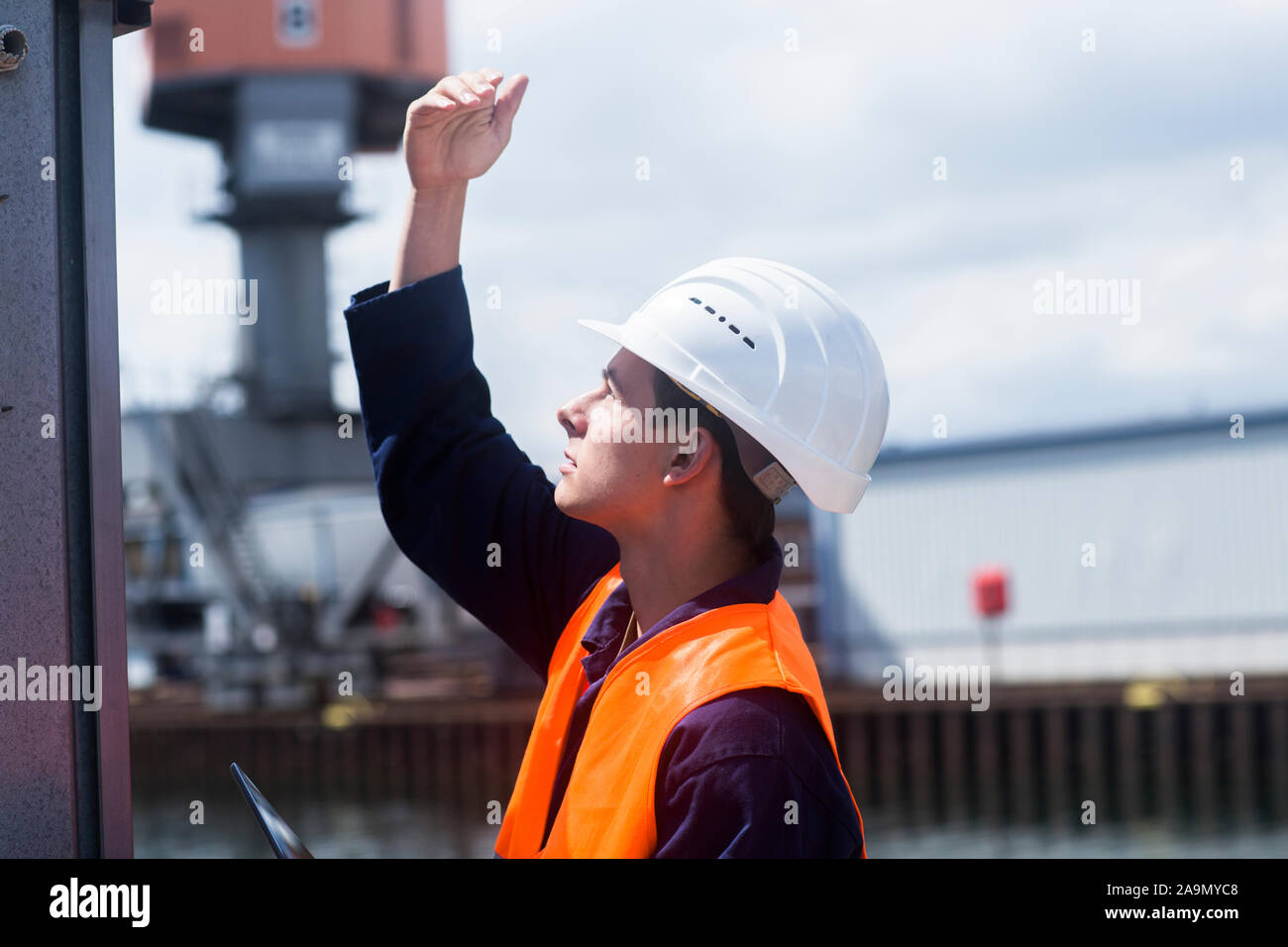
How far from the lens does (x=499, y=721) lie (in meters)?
25.2

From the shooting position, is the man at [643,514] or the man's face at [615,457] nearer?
the man at [643,514]

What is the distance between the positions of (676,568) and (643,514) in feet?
0.50

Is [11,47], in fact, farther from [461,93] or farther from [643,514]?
[643,514]

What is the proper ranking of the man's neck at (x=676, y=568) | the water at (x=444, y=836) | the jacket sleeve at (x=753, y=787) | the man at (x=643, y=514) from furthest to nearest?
the water at (x=444, y=836), the man's neck at (x=676, y=568), the man at (x=643, y=514), the jacket sleeve at (x=753, y=787)

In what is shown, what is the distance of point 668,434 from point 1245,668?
2493cm

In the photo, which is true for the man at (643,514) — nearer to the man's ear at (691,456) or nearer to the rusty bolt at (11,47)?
the man's ear at (691,456)

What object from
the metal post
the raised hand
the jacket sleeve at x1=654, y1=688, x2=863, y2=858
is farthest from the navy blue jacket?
the metal post

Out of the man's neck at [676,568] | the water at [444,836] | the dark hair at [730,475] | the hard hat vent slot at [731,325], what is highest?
the hard hat vent slot at [731,325]

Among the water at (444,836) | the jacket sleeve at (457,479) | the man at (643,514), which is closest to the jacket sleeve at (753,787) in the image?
the man at (643,514)

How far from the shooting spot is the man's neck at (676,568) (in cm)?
302

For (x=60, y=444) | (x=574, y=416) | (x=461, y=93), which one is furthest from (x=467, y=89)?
(x=60, y=444)

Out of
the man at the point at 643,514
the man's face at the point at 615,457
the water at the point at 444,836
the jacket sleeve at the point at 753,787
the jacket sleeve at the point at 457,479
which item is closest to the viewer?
the jacket sleeve at the point at 753,787
